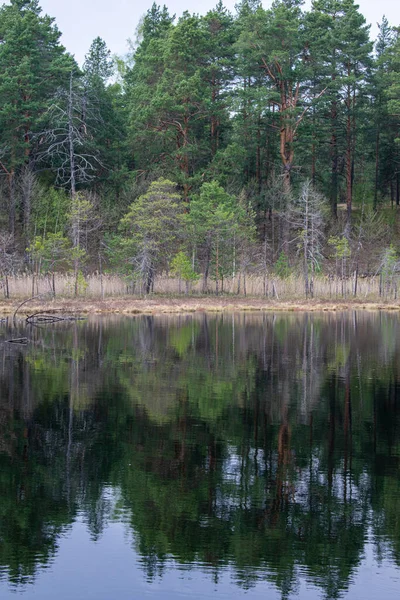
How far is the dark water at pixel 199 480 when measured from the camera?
7.01 meters

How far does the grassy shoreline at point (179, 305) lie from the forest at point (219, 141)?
2.64m

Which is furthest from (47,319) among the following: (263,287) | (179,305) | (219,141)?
(219,141)

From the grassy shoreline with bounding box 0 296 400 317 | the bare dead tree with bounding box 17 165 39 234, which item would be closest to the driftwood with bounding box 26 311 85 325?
the grassy shoreline with bounding box 0 296 400 317

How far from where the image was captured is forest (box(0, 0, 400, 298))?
45.2 m

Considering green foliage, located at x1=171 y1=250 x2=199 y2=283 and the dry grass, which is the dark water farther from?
the dry grass

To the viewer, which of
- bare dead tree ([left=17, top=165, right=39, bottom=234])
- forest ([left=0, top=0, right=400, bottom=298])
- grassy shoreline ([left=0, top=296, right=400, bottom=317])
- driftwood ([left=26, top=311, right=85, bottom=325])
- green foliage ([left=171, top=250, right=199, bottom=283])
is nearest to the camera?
driftwood ([left=26, top=311, right=85, bottom=325])

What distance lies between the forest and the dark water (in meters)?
26.5

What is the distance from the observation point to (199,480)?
9.52 metres

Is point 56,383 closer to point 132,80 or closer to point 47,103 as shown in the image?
point 47,103

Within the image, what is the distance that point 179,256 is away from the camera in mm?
41562

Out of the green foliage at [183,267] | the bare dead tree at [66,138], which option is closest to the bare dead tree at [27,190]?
the bare dead tree at [66,138]

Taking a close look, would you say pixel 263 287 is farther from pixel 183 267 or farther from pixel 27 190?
pixel 27 190

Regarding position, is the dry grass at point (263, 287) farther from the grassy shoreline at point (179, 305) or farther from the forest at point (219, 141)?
the grassy shoreline at point (179, 305)

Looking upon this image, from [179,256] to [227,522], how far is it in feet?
111
